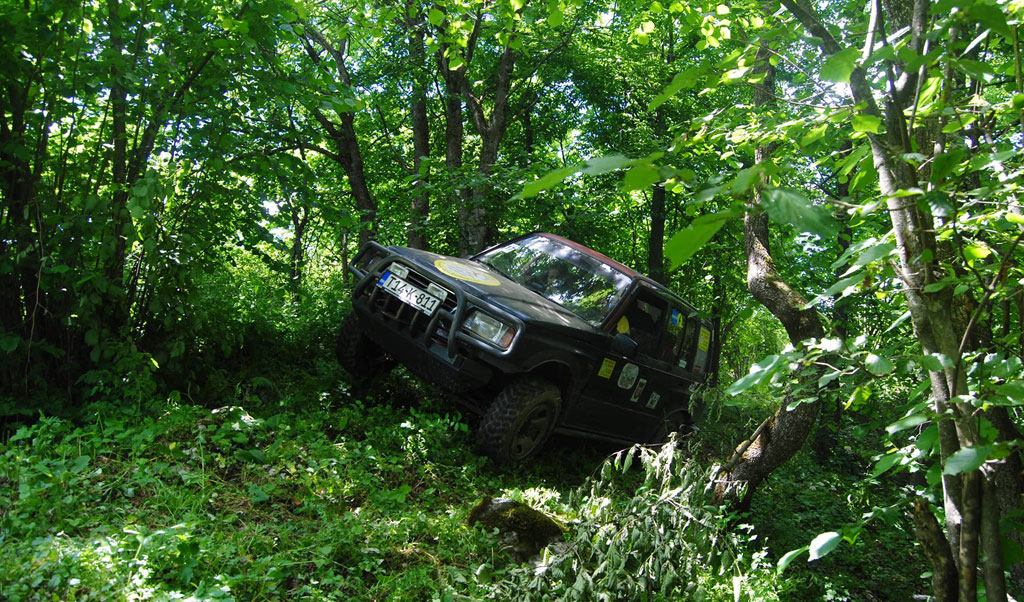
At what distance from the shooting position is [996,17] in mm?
1326

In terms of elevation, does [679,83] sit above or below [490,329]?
above

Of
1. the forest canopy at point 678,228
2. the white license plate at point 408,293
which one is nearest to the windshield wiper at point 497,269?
the white license plate at point 408,293

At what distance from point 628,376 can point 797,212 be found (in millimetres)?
5249

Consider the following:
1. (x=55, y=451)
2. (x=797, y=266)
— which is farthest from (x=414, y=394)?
(x=797, y=266)

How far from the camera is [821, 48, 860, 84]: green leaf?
4.78 ft

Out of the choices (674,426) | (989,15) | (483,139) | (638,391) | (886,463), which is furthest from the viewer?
(483,139)

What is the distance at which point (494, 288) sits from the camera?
5.49m

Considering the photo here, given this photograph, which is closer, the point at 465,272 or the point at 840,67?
the point at 840,67

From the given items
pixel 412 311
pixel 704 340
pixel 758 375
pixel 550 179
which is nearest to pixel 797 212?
pixel 550 179

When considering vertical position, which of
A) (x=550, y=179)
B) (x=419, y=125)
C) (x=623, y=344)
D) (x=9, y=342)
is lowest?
(x=9, y=342)

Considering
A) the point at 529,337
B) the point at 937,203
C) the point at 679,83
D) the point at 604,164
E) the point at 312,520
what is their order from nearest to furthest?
the point at 604,164 → the point at 937,203 → the point at 679,83 → the point at 312,520 → the point at 529,337

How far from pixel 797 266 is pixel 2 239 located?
1144 cm

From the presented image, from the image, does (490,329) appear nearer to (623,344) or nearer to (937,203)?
(623,344)

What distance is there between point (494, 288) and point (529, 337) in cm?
66
